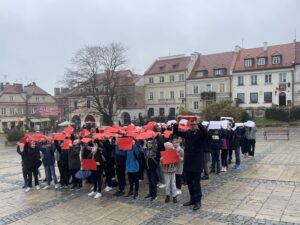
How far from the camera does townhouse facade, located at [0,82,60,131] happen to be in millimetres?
64062

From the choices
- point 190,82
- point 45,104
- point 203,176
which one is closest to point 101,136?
→ point 203,176

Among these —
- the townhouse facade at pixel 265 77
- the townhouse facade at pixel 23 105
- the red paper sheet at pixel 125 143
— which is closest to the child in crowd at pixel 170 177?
the red paper sheet at pixel 125 143

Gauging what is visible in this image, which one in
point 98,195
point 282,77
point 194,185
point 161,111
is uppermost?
point 282,77

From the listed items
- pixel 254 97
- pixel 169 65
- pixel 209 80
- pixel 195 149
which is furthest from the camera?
pixel 169 65

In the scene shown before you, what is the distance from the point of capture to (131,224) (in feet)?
21.8

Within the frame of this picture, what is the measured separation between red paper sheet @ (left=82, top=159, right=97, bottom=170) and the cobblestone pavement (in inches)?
35.5

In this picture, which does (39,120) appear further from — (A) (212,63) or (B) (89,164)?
(B) (89,164)

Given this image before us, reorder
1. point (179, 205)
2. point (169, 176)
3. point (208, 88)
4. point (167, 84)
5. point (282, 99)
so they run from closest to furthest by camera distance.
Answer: point (179, 205) < point (169, 176) < point (282, 99) < point (208, 88) < point (167, 84)

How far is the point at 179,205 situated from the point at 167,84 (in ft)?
162

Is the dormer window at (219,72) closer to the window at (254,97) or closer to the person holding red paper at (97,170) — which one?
the window at (254,97)

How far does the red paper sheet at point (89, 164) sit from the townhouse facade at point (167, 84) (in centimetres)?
4411

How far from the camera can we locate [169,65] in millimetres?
57250

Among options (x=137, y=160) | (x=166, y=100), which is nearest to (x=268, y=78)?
(x=166, y=100)

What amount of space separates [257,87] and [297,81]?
18.6 ft
